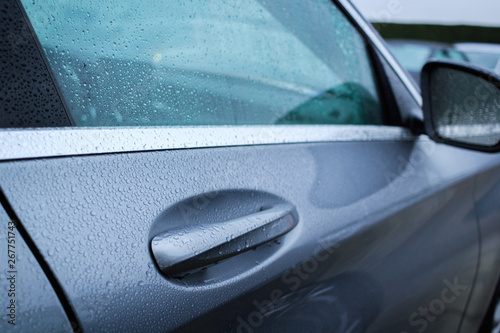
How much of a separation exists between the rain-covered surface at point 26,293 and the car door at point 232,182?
0.02 m

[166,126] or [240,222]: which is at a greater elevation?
[166,126]

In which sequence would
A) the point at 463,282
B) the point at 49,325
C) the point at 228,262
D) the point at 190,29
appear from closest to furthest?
the point at 49,325
the point at 228,262
the point at 190,29
the point at 463,282

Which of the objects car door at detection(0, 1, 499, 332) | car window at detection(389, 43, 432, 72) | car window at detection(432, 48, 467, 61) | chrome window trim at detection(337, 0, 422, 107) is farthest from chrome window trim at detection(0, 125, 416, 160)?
car window at detection(389, 43, 432, 72)

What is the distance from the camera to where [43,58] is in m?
0.84

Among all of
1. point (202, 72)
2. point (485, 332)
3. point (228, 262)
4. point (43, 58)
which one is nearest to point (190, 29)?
point (202, 72)

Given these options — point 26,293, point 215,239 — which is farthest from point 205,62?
point 26,293

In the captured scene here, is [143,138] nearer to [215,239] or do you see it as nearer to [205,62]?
[215,239]

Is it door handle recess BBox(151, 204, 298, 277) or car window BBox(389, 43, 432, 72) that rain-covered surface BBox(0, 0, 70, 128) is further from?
car window BBox(389, 43, 432, 72)

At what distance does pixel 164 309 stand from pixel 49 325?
0.20 meters

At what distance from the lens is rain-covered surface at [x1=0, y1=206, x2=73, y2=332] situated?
2.09 feet

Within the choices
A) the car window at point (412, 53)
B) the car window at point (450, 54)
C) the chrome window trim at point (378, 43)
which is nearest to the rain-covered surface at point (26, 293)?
the chrome window trim at point (378, 43)

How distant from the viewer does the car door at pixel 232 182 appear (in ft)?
2.49

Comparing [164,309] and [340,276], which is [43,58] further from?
[340,276]

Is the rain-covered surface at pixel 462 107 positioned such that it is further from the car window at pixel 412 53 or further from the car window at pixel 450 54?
the car window at pixel 412 53
